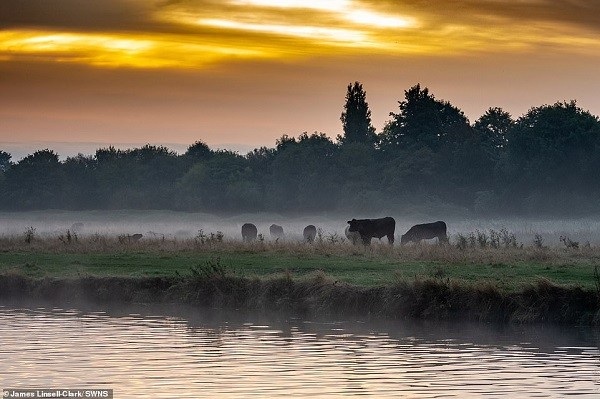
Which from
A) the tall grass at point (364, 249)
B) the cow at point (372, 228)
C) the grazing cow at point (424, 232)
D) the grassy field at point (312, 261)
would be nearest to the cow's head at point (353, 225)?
the cow at point (372, 228)

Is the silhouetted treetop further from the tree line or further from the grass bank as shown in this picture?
the grass bank

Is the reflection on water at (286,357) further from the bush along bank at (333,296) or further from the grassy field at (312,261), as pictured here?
the grassy field at (312,261)

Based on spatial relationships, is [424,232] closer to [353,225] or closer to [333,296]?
[353,225]

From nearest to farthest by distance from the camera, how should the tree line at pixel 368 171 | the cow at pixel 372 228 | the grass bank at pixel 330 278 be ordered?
the grass bank at pixel 330 278 → the cow at pixel 372 228 → the tree line at pixel 368 171

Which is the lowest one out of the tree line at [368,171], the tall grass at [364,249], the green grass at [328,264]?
the green grass at [328,264]

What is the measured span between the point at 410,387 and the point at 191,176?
106123 millimetres

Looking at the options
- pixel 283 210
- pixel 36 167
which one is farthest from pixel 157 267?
pixel 36 167

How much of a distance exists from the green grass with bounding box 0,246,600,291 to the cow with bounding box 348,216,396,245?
1102 cm

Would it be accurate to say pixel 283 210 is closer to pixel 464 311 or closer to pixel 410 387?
pixel 464 311

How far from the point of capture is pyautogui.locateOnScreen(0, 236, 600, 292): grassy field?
32531 mm

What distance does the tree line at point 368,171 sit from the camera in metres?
99.0

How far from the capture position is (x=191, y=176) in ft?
409

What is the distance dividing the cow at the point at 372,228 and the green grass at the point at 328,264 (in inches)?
434

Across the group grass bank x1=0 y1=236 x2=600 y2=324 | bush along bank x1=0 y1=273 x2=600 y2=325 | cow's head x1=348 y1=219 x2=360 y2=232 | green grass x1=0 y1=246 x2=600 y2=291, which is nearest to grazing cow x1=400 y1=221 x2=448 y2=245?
cow's head x1=348 y1=219 x2=360 y2=232
